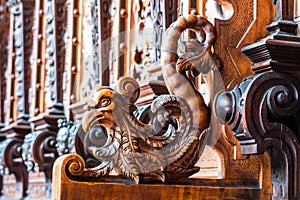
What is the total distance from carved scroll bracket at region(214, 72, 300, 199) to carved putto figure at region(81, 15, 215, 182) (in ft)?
0.26

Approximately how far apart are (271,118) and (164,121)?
24cm

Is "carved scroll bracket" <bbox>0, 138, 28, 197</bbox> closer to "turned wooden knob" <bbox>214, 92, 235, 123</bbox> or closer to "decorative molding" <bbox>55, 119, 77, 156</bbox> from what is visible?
"decorative molding" <bbox>55, 119, 77, 156</bbox>

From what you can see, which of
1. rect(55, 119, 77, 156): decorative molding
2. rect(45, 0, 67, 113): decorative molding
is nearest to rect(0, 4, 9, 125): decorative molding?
rect(45, 0, 67, 113): decorative molding

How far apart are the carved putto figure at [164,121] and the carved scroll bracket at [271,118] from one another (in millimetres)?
79

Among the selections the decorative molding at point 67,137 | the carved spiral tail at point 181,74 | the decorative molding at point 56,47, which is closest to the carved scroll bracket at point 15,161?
the decorative molding at point 56,47

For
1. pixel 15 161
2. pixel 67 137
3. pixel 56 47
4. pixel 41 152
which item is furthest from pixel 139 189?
pixel 15 161

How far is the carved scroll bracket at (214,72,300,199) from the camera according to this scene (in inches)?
60.4

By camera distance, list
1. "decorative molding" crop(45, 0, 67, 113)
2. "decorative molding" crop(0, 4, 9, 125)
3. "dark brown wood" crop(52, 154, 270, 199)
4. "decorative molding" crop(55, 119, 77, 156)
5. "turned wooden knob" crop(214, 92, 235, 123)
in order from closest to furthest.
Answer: "dark brown wood" crop(52, 154, 270, 199) < "turned wooden knob" crop(214, 92, 235, 123) < "decorative molding" crop(55, 119, 77, 156) < "decorative molding" crop(45, 0, 67, 113) < "decorative molding" crop(0, 4, 9, 125)

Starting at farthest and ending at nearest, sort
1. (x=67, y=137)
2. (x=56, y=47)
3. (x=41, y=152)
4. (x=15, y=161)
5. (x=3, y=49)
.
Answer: (x=3, y=49) < (x=15, y=161) < (x=56, y=47) < (x=41, y=152) < (x=67, y=137)

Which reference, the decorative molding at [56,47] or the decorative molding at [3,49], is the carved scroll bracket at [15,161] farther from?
the decorative molding at [3,49]

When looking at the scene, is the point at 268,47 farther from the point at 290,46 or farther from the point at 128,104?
the point at 128,104

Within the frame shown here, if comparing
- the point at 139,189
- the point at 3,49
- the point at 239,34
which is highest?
the point at 3,49

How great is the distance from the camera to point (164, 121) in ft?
5.25

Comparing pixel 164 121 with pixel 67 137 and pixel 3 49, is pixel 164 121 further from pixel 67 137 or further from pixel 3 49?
pixel 3 49
